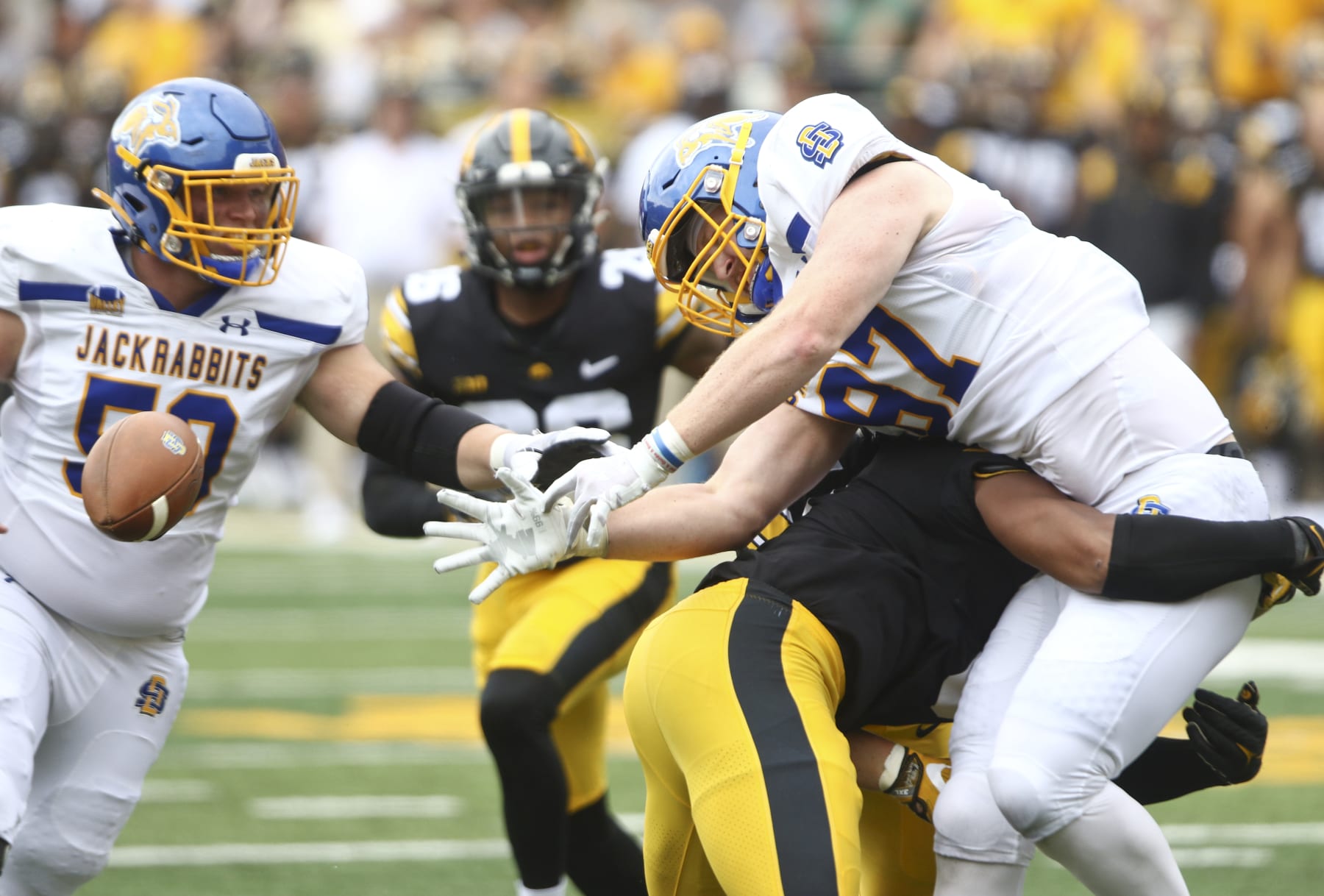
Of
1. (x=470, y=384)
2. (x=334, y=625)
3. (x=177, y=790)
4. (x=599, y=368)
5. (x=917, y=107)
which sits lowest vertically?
(x=334, y=625)

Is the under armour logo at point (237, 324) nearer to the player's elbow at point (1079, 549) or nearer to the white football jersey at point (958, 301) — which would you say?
the white football jersey at point (958, 301)

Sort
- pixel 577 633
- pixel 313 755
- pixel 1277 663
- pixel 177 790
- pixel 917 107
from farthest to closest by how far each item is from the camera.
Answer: pixel 917 107 < pixel 1277 663 < pixel 313 755 < pixel 177 790 < pixel 577 633

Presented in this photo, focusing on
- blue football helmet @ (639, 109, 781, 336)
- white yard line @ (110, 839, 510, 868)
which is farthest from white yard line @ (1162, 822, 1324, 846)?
blue football helmet @ (639, 109, 781, 336)

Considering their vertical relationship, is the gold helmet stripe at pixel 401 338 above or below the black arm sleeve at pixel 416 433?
below

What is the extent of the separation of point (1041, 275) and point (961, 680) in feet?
2.35

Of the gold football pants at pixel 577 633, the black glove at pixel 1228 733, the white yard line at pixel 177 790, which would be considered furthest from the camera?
the white yard line at pixel 177 790

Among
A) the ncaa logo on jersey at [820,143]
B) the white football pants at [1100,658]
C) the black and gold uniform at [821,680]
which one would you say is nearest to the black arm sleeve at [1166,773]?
the black and gold uniform at [821,680]

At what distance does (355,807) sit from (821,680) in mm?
2617

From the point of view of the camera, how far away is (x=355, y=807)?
16.9ft

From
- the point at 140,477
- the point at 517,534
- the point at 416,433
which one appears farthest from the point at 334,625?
the point at 517,534

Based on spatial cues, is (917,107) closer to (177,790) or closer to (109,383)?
(177,790)

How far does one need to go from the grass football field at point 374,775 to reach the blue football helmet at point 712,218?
181 centimetres

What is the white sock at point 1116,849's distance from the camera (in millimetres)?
2738

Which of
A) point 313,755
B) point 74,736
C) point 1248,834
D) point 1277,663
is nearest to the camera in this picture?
point 74,736
